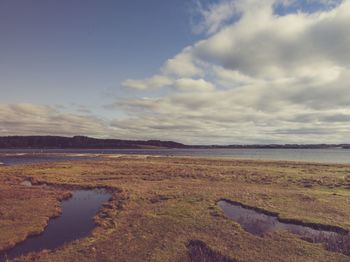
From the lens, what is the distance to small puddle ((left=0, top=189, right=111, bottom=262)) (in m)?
17.2

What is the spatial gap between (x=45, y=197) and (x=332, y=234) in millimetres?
28382

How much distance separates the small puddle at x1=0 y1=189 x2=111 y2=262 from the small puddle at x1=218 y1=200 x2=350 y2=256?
12.4 metres

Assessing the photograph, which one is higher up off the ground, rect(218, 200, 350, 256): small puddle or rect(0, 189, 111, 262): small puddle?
rect(218, 200, 350, 256): small puddle

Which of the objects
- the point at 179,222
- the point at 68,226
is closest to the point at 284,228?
the point at 179,222

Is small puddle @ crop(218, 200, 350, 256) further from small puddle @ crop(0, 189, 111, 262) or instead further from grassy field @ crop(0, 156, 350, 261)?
small puddle @ crop(0, 189, 111, 262)

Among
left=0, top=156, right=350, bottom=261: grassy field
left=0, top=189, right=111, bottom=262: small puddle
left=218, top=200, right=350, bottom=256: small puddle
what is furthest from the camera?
left=218, top=200, right=350, bottom=256: small puddle

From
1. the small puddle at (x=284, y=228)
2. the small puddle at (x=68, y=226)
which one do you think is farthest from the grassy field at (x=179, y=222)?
the small puddle at (x=284, y=228)

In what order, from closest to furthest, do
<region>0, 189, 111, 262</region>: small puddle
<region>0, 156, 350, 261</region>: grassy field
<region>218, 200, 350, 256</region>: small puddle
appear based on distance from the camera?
<region>0, 156, 350, 261</region>: grassy field, <region>0, 189, 111, 262</region>: small puddle, <region>218, 200, 350, 256</region>: small puddle

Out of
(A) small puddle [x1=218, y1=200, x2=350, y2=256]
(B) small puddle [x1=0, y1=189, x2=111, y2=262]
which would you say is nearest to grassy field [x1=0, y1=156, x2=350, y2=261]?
(B) small puddle [x1=0, y1=189, x2=111, y2=262]

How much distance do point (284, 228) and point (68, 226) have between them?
16.9 meters

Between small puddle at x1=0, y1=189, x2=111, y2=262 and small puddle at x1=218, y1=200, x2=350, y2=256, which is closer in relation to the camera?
small puddle at x1=0, y1=189, x2=111, y2=262

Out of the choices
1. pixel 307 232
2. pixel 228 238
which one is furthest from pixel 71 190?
pixel 307 232

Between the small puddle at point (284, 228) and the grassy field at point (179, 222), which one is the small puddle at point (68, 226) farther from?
the small puddle at point (284, 228)

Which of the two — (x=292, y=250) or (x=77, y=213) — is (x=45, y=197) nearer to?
(x=77, y=213)
